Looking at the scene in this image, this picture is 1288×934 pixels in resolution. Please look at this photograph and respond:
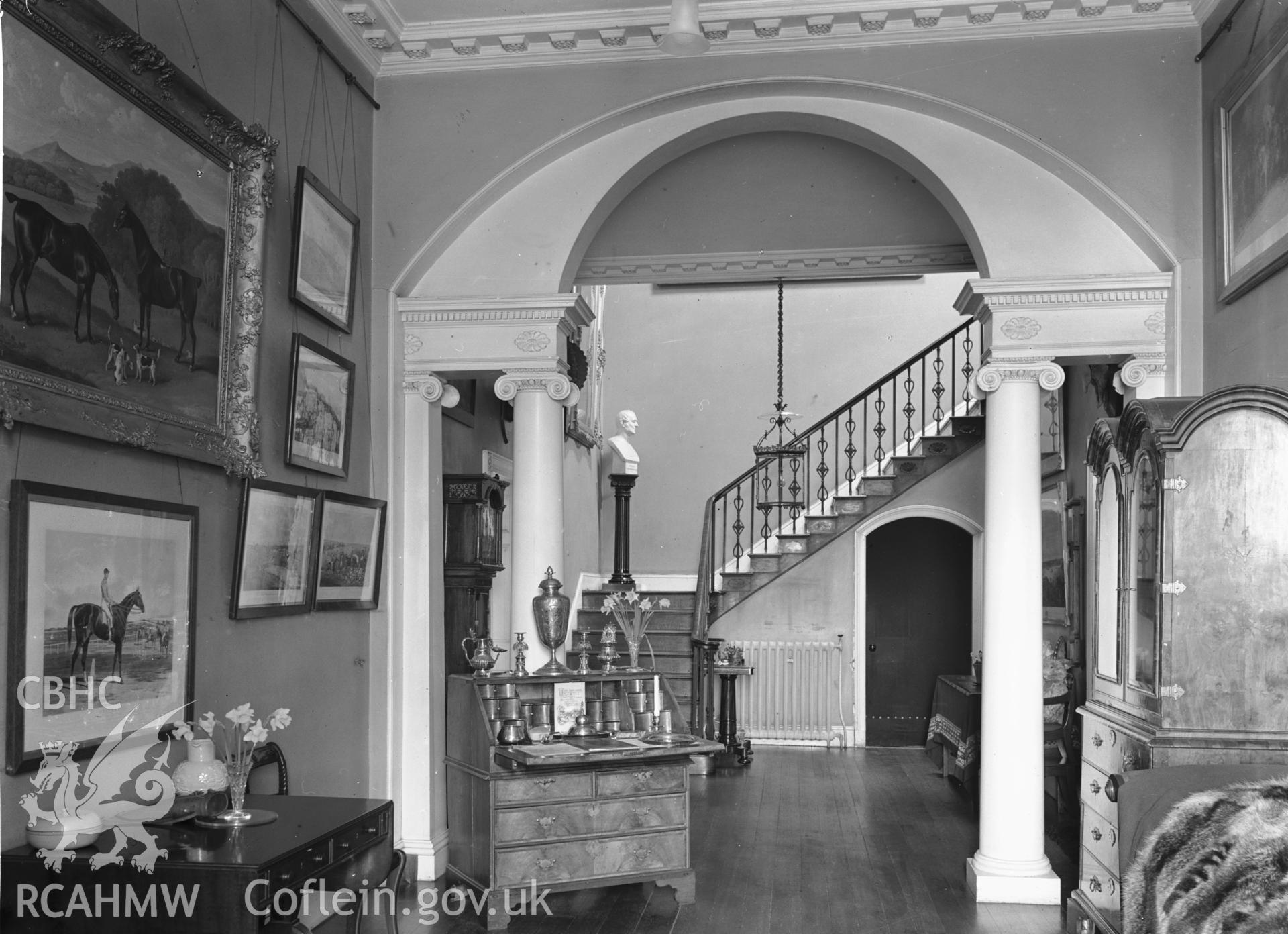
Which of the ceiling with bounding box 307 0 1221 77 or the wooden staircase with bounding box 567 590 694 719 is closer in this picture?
the ceiling with bounding box 307 0 1221 77

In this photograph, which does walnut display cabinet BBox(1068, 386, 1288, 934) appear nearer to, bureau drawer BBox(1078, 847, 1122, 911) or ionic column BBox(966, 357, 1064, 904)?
bureau drawer BBox(1078, 847, 1122, 911)

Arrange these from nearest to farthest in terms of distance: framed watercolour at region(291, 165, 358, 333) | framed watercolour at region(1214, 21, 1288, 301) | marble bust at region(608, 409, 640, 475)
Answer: framed watercolour at region(1214, 21, 1288, 301) < framed watercolour at region(291, 165, 358, 333) < marble bust at region(608, 409, 640, 475)

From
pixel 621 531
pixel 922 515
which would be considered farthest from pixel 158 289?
pixel 922 515

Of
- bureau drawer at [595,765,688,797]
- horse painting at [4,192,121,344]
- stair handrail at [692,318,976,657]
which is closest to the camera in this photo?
horse painting at [4,192,121,344]

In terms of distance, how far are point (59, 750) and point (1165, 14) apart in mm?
5881

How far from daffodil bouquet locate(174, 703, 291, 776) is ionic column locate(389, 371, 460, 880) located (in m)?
1.75

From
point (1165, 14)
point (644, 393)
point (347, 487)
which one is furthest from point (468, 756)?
point (644, 393)

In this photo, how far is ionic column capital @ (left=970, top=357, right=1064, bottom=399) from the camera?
19.5ft

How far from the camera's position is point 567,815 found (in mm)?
5543

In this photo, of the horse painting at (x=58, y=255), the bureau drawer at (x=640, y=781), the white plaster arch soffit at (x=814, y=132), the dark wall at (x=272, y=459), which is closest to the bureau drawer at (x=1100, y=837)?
the bureau drawer at (x=640, y=781)

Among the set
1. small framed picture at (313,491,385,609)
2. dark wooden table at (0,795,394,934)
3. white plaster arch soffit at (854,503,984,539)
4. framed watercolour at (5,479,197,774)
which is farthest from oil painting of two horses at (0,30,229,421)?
white plaster arch soffit at (854,503,984,539)

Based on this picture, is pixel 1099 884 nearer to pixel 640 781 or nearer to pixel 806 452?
pixel 640 781

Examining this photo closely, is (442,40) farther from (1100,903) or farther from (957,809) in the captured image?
(957,809)

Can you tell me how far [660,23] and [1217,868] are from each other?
464cm
